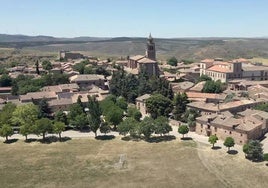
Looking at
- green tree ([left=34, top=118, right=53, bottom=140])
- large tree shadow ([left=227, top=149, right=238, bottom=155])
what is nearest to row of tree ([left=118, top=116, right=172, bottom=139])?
large tree shadow ([left=227, top=149, right=238, bottom=155])

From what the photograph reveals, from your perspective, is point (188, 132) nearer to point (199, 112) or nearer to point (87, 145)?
point (199, 112)

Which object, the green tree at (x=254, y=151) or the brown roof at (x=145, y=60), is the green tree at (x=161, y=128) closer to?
the green tree at (x=254, y=151)

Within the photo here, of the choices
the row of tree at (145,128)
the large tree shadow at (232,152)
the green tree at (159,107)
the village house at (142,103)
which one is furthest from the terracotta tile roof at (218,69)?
the large tree shadow at (232,152)

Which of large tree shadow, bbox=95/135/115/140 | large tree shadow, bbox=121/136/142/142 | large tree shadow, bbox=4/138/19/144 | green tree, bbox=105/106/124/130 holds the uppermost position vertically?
green tree, bbox=105/106/124/130

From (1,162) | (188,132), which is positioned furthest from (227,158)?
(1,162)

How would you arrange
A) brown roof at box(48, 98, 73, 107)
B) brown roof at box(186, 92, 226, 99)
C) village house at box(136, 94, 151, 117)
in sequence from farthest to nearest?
brown roof at box(186, 92, 226, 99) < village house at box(136, 94, 151, 117) < brown roof at box(48, 98, 73, 107)

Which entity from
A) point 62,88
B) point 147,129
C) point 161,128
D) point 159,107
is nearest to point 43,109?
point 159,107

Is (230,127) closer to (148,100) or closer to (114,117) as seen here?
(148,100)

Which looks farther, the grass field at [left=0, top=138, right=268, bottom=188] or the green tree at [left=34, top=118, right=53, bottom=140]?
the green tree at [left=34, top=118, right=53, bottom=140]

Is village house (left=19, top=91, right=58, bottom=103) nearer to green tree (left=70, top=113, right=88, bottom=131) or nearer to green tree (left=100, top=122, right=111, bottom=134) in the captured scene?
green tree (left=70, top=113, right=88, bottom=131)
